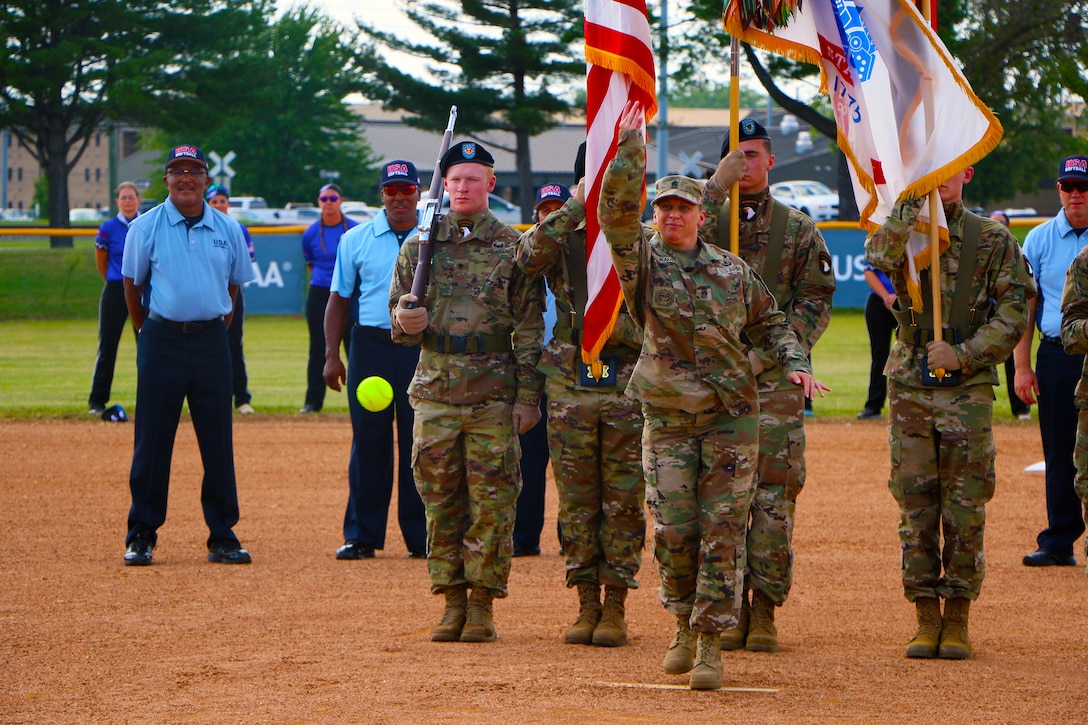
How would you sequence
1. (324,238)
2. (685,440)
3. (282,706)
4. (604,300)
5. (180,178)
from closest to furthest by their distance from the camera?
(282,706)
(685,440)
(604,300)
(180,178)
(324,238)

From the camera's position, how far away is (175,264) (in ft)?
26.9

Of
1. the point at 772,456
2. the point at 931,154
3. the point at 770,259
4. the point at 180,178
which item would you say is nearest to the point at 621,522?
the point at 772,456

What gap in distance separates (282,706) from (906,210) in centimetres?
346

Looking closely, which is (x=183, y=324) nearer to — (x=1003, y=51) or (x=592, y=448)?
(x=592, y=448)

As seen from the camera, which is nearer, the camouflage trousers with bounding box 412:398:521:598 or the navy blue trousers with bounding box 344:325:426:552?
the camouflage trousers with bounding box 412:398:521:598

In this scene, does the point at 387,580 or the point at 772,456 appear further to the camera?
the point at 387,580

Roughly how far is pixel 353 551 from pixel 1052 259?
4.70 metres

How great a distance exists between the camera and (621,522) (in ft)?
20.9

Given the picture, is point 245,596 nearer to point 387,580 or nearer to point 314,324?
point 387,580

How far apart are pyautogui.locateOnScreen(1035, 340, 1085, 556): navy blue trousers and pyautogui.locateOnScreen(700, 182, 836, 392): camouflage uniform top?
8.74ft

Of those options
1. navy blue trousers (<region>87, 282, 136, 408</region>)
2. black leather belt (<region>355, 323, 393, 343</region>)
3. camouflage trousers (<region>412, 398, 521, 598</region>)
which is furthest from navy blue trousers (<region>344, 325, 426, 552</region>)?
navy blue trousers (<region>87, 282, 136, 408</region>)

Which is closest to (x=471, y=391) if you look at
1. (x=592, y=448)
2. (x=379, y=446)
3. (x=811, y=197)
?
Result: (x=592, y=448)

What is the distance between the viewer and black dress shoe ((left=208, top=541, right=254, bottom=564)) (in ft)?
27.5

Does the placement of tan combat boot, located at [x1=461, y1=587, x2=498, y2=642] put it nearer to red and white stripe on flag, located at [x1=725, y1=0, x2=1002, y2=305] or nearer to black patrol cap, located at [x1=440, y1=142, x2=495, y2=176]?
black patrol cap, located at [x1=440, y1=142, x2=495, y2=176]
